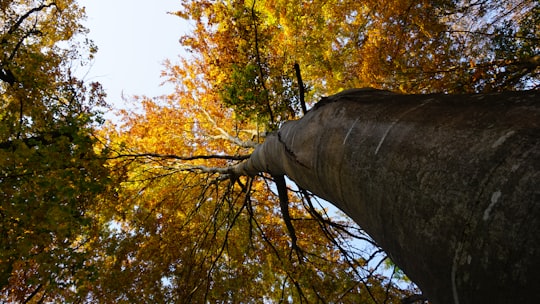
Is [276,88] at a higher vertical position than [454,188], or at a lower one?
higher

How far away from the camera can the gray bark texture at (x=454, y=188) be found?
1.86 ft

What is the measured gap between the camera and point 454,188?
0.70 m

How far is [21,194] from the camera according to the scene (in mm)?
3420

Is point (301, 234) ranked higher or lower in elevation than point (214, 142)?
lower

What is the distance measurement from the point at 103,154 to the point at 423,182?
14.1 feet

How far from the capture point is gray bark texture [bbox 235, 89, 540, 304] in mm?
568

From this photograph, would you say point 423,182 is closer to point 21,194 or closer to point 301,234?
point 21,194

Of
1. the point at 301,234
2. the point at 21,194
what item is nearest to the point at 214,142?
the point at 301,234

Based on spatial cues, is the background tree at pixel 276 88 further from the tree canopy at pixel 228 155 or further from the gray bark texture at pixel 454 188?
the gray bark texture at pixel 454 188

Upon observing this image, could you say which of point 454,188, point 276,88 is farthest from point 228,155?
point 454,188

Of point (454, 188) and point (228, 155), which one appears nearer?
point (454, 188)

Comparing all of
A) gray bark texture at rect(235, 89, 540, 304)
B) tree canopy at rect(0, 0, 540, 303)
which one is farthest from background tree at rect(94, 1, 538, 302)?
gray bark texture at rect(235, 89, 540, 304)

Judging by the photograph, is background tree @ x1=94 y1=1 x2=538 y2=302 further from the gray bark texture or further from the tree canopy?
the gray bark texture

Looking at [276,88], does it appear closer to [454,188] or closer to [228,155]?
[228,155]
